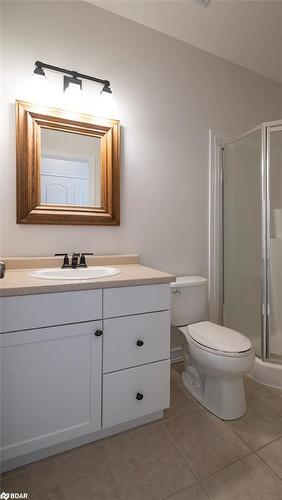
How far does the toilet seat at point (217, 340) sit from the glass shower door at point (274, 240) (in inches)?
18.5

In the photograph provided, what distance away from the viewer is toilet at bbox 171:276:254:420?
50.7 inches

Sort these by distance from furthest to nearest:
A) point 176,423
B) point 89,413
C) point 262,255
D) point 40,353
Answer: point 262,255, point 176,423, point 89,413, point 40,353

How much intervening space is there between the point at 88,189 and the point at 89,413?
122cm

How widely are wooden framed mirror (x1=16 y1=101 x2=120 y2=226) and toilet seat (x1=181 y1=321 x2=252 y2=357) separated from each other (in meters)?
0.87

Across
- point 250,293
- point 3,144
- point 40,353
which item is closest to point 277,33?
point 250,293

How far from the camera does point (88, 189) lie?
1.55 meters

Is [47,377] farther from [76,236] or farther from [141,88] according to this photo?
[141,88]

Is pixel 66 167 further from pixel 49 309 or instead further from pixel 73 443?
pixel 73 443

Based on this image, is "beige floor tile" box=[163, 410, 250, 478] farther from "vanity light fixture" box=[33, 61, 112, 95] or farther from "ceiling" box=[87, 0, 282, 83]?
"ceiling" box=[87, 0, 282, 83]

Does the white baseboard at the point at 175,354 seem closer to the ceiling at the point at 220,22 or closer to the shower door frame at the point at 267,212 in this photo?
the shower door frame at the point at 267,212

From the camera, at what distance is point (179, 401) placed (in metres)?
1.48

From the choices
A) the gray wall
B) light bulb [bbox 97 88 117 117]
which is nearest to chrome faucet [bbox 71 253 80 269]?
the gray wall

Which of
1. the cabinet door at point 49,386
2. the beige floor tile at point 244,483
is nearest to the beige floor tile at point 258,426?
the beige floor tile at point 244,483

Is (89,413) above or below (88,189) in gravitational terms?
below
